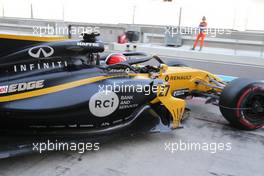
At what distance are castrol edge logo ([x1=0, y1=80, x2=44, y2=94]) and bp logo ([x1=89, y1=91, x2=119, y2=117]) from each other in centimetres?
56

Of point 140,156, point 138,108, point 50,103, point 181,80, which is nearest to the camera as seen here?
point 50,103

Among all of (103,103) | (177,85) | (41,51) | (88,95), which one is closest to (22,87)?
(41,51)

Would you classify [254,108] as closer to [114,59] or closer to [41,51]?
[114,59]

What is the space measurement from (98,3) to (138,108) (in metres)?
16.2

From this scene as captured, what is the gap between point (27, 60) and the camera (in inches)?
123

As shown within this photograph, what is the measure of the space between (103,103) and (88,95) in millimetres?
200

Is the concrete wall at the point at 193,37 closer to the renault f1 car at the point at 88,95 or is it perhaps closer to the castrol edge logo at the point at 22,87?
the renault f1 car at the point at 88,95

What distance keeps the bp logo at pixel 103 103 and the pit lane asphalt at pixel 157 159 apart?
0.44 metres

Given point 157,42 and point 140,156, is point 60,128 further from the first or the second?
point 157,42

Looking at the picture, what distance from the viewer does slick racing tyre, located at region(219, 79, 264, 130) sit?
3932 mm

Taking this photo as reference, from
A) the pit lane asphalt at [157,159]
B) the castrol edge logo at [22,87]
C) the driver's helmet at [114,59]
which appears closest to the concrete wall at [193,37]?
the driver's helmet at [114,59]

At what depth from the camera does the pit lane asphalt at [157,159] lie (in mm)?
3014

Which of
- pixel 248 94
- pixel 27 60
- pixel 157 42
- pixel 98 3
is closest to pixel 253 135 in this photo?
pixel 248 94

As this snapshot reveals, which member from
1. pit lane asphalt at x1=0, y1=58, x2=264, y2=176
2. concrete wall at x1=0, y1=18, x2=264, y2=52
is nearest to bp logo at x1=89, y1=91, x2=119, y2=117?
pit lane asphalt at x1=0, y1=58, x2=264, y2=176
